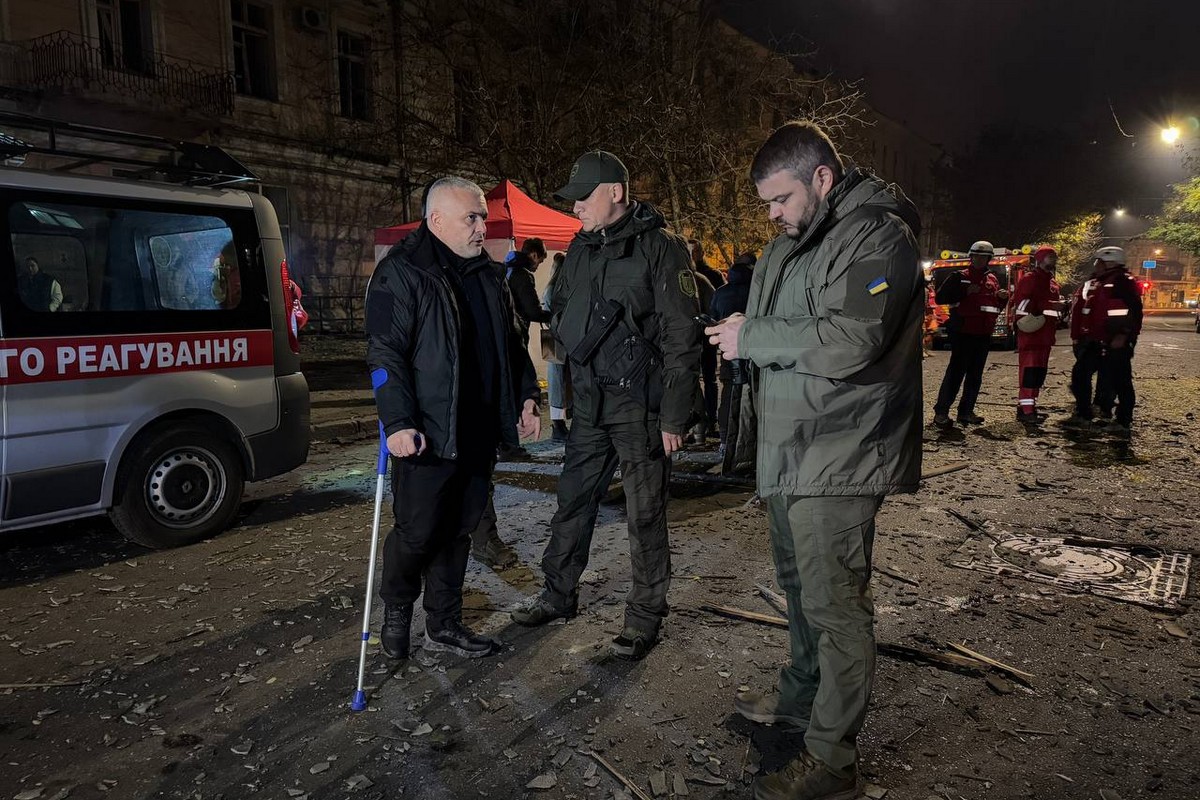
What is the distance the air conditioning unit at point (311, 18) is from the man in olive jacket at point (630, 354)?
66.3 ft

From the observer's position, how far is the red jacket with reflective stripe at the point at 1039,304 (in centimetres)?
920

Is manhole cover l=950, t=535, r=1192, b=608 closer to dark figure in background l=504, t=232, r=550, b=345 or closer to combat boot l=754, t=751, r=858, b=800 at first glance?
combat boot l=754, t=751, r=858, b=800

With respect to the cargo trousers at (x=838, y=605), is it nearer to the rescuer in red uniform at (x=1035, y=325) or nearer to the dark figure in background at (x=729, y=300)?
the dark figure in background at (x=729, y=300)

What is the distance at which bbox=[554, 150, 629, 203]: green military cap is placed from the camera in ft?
11.2

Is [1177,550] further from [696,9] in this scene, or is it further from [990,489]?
[696,9]

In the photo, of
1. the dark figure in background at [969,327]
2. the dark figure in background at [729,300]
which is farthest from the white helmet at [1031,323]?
the dark figure in background at [729,300]

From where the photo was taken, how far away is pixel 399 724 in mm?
2936

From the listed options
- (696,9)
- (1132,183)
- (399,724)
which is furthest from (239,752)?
(1132,183)

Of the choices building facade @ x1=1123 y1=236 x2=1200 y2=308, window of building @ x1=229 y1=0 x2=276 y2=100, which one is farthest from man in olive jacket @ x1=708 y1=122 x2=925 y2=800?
building facade @ x1=1123 y1=236 x2=1200 y2=308

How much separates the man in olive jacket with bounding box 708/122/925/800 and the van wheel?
4.03 meters

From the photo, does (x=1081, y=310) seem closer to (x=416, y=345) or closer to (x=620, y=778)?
(x=416, y=345)

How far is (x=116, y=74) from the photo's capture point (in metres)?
16.6

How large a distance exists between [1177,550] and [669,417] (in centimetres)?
387

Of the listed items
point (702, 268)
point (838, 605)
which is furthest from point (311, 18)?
point (838, 605)
